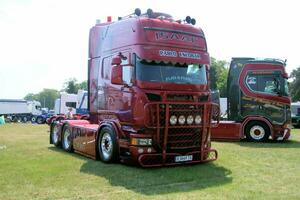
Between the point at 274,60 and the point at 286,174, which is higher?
the point at 274,60

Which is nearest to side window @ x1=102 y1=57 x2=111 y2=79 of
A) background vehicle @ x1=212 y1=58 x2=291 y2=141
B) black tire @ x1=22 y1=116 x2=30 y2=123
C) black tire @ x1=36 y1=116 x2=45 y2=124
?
background vehicle @ x1=212 y1=58 x2=291 y2=141

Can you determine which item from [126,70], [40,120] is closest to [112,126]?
[126,70]

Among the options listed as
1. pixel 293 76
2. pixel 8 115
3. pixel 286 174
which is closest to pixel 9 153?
pixel 286 174

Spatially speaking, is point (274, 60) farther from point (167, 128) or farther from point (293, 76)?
point (293, 76)

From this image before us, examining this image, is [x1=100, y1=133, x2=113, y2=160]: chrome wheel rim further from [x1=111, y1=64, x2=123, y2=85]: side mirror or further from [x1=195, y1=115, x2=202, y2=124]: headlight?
[x1=195, y1=115, x2=202, y2=124]: headlight

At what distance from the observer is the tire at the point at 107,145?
10852 mm

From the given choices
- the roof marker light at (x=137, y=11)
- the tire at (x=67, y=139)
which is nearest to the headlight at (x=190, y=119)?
the roof marker light at (x=137, y=11)

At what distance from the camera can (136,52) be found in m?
10.5

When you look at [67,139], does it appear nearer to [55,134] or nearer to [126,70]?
[55,134]

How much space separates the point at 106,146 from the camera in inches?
450

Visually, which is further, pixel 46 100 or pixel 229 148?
pixel 46 100

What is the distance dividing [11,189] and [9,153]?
5.54 m

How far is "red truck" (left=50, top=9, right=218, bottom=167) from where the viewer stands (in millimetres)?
10320

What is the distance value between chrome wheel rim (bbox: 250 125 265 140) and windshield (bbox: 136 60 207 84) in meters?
8.23
